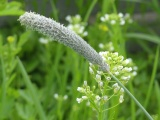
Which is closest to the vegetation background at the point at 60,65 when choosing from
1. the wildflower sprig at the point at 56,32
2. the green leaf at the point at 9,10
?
the green leaf at the point at 9,10

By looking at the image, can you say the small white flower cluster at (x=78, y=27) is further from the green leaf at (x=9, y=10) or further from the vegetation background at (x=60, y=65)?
the green leaf at (x=9, y=10)

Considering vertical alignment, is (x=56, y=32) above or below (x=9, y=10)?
below

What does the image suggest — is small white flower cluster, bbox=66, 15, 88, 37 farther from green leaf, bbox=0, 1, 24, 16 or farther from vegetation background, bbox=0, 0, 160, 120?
green leaf, bbox=0, 1, 24, 16

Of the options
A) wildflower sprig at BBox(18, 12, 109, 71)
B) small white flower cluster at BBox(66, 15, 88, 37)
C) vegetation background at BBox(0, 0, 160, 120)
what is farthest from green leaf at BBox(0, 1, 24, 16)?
wildflower sprig at BBox(18, 12, 109, 71)

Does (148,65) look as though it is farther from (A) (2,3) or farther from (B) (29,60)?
(A) (2,3)

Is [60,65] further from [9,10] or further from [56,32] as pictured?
[56,32]

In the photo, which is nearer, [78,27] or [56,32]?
[56,32]

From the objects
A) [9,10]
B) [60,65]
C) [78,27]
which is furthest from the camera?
[60,65]

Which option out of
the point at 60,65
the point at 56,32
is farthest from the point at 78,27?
the point at 56,32

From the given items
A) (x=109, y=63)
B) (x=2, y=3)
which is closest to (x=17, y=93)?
(x=2, y=3)
